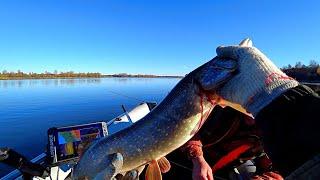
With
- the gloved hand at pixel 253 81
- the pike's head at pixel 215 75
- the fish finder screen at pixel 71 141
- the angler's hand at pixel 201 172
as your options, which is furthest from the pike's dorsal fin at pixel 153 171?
the fish finder screen at pixel 71 141

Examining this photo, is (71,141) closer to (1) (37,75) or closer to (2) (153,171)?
(2) (153,171)

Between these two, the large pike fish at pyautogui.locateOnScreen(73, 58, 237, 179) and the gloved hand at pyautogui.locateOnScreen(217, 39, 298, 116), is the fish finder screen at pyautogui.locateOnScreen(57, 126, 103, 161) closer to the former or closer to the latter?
the large pike fish at pyautogui.locateOnScreen(73, 58, 237, 179)

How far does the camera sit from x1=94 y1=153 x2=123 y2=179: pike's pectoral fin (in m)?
2.32

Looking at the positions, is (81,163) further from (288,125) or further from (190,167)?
(288,125)

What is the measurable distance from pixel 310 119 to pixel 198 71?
998 mm

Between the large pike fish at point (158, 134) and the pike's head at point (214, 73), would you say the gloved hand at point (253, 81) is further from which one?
the large pike fish at point (158, 134)

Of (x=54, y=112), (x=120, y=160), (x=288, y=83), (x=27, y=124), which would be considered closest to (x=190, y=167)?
(x=120, y=160)

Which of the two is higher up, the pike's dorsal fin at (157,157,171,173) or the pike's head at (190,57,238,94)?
the pike's head at (190,57,238,94)

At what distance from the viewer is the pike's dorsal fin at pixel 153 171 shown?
2.40 m

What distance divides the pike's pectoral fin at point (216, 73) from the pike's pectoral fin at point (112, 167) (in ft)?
2.78

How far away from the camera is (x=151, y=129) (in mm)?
2293

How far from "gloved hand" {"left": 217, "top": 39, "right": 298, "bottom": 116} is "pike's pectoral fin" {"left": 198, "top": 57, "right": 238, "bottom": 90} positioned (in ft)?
0.10

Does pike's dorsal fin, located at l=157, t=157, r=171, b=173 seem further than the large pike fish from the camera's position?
Yes

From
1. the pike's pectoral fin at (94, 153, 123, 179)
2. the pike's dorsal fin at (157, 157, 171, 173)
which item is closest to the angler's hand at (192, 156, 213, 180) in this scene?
the pike's dorsal fin at (157, 157, 171, 173)
